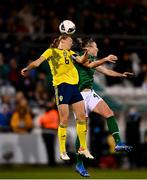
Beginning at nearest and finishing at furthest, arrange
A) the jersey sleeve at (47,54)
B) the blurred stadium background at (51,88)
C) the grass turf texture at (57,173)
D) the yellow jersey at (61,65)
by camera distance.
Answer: the jersey sleeve at (47,54) → the yellow jersey at (61,65) → the grass turf texture at (57,173) → the blurred stadium background at (51,88)

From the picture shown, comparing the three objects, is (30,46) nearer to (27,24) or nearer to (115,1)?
(27,24)

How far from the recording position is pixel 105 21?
102 ft

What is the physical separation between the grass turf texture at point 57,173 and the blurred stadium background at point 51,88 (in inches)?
1.2

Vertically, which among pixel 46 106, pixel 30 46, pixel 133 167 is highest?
pixel 30 46

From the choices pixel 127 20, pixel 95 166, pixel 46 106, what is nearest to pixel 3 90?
pixel 46 106

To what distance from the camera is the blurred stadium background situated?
27734 mm

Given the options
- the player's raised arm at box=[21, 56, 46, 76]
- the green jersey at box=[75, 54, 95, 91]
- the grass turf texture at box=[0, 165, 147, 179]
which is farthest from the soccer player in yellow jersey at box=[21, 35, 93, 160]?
the grass turf texture at box=[0, 165, 147, 179]

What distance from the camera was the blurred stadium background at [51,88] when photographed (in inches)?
1092

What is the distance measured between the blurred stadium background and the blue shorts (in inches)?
254

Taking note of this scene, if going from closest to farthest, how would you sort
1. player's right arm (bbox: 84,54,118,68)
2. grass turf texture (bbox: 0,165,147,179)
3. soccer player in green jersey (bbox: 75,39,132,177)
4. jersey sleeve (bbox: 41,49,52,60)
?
player's right arm (bbox: 84,54,118,68) → jersey sleeve (bbox: 41,49,52,60) → soccer player in green jersey (bbox: 75,39,132,177) → grass turf texture (bbox: 0,165,147,179)

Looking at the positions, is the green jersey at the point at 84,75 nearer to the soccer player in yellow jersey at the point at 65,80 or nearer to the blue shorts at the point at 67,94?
the soccer player in yellow jersey at the point at 65,80

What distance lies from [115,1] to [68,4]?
2.34 metres

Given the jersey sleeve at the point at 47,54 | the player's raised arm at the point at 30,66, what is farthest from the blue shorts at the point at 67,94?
the player's raised arm at the point at 30,66

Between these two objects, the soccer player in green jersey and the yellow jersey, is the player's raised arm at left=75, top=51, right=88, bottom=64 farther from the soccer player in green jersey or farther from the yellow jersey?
the soccer player in green jersey
